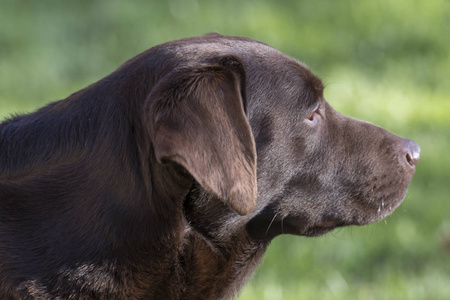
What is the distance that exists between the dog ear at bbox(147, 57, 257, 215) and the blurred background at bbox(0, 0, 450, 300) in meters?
1.59

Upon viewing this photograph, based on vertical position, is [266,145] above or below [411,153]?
above

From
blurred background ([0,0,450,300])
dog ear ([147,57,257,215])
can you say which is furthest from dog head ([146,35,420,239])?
blurred background ([0,0,450,300])

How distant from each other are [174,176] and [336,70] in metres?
4.23

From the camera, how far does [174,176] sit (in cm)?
278

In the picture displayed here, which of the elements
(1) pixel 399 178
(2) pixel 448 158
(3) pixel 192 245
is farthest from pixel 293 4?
(3) pixel 192 245

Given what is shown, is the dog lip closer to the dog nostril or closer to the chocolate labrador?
the chocolate labrador

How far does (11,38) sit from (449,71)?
4.44 meters

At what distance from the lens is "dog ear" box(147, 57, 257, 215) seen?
247 centimetres

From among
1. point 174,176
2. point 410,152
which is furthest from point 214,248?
point 410,152

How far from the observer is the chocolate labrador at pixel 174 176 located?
2623mm

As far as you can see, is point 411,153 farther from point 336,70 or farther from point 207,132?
point 336,70

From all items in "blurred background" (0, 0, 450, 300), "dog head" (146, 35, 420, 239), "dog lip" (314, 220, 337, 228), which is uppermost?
"dog head" (146, 35, 420, 239)

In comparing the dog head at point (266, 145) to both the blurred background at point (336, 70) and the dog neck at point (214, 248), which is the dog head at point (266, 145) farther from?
the blurred background at point (336, 70)

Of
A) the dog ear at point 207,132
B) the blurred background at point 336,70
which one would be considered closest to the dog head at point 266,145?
the dog ear at point 207,132
